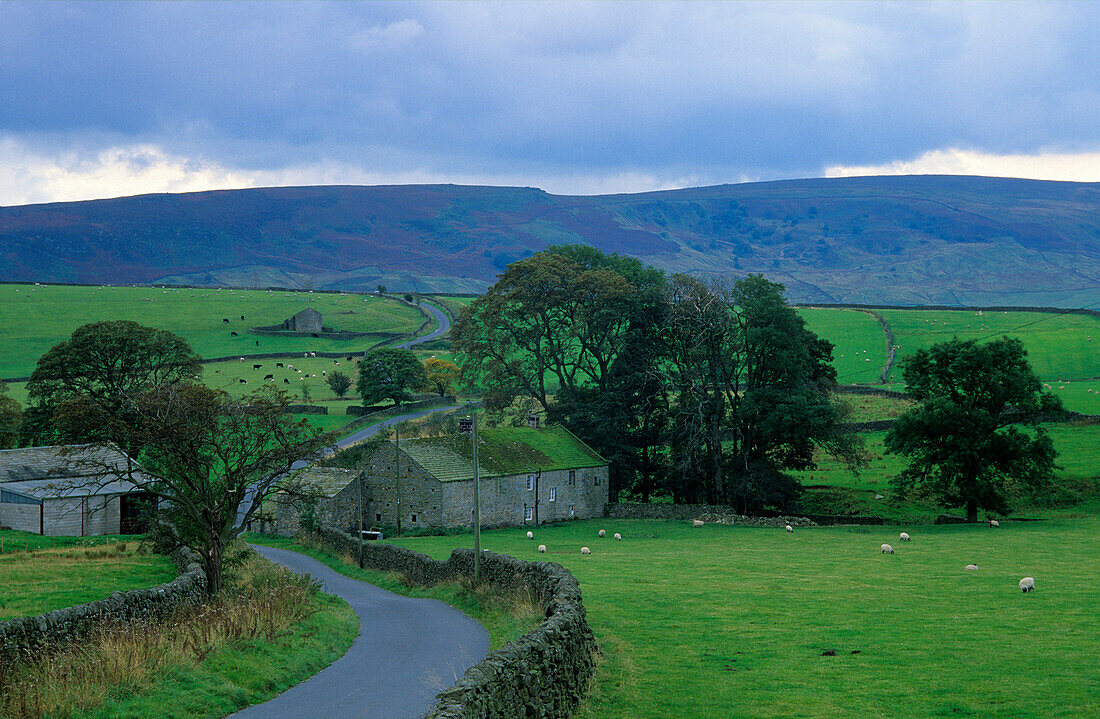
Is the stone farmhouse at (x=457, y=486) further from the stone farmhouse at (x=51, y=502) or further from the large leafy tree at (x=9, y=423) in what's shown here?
the large leafy tree at (x=9, y=423)

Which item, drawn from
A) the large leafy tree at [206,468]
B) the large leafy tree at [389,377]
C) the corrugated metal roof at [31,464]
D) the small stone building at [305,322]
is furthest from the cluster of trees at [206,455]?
the small stone building at [305,322]

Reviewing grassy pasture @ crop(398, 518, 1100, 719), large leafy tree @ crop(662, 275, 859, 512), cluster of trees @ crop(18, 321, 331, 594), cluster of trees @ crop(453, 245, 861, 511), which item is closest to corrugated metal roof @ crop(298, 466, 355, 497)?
cluster of trees @ crop(453, 245, 861, 511)

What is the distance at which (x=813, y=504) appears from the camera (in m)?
62.1

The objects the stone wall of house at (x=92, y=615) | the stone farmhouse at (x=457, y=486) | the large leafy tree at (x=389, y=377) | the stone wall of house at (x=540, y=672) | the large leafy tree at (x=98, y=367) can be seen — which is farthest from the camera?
the large leafy tree at (x=389, y=377)

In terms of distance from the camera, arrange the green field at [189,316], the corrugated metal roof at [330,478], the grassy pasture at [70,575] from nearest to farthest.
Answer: the grassy pasture at [70,575] < the corrugated metal roof at [330,478] < the green field at [189,316]

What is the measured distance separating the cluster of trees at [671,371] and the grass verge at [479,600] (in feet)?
82.7

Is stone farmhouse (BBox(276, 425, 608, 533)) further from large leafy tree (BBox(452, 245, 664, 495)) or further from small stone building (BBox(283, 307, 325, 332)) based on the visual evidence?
small stone building (BBox(283, 307, 325, 332))

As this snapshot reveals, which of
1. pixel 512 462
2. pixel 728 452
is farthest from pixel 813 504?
pixel 512 462

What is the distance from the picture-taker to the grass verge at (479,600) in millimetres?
23672

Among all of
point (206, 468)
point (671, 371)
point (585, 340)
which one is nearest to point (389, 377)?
point (585, 340)

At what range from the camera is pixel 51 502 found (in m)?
51.9

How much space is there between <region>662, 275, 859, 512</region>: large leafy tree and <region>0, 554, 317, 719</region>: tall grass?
41.4m

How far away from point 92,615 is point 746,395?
1937 inches

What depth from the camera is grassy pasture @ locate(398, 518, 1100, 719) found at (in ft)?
52.0
